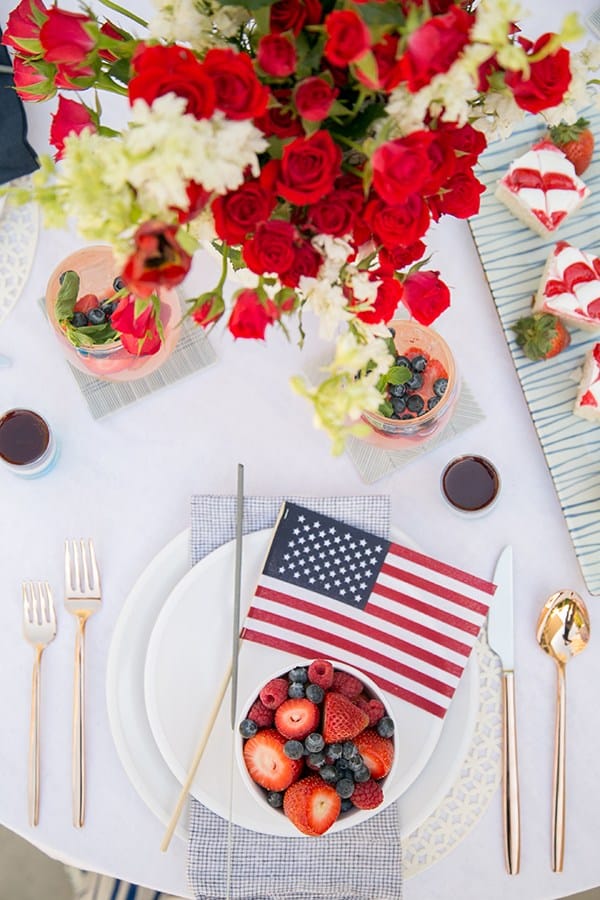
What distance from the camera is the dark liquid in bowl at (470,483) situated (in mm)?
1319

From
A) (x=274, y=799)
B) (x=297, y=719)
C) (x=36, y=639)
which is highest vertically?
(x=36, y=639)

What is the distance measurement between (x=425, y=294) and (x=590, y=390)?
51 centimetres

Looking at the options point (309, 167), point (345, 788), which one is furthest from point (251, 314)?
point (345, 788)

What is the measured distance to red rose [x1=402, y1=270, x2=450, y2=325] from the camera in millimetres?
913

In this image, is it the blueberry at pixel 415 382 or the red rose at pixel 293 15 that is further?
the blueberry at pixel 415 382

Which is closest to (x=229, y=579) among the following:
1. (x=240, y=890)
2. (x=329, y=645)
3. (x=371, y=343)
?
(x=329, y=645)

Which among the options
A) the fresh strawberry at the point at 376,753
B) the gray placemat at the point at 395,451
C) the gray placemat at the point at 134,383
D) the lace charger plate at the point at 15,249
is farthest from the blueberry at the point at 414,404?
the lace charger plate at the point at 15,249

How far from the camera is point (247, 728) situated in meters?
1.13

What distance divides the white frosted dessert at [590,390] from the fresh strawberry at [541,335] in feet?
0.18

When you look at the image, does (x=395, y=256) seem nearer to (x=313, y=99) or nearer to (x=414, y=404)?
(x=313, y=99)

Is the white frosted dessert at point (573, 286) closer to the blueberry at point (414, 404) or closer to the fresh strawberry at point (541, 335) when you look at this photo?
the fresh strawberry at point (541, 335)

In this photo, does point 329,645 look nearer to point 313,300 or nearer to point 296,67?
point 313,300

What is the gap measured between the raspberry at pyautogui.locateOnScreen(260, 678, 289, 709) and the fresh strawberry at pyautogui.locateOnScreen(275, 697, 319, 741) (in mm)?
14

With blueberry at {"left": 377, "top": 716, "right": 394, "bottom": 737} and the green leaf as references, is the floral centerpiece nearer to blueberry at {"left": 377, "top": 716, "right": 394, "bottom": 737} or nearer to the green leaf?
the green leaf
